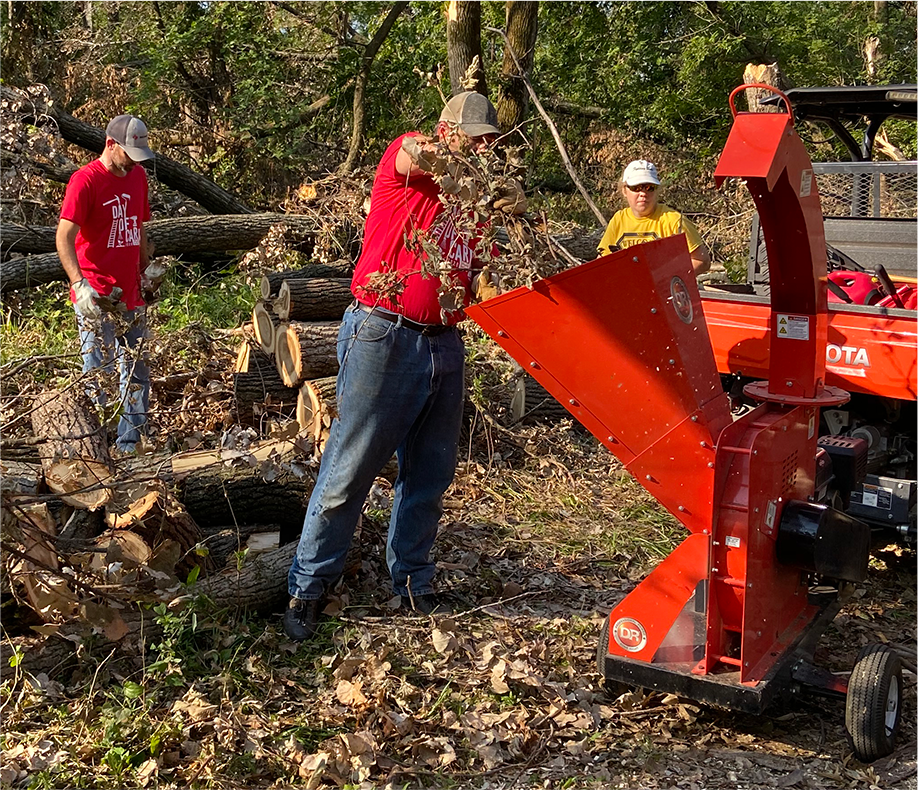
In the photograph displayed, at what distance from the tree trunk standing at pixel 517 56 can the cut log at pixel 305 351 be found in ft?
24.6

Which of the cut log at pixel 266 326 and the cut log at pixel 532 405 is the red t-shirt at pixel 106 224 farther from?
the cut log at pixel 532 405

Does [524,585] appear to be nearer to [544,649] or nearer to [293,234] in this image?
[544,649]

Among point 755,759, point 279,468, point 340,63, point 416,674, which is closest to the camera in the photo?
point 755,759

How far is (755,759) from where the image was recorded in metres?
3.73

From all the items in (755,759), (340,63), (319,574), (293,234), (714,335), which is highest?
(340,63)

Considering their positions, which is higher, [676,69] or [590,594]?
[676,69]

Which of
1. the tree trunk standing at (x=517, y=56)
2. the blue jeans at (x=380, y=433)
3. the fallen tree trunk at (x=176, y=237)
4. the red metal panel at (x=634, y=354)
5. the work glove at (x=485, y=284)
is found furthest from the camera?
the tree trunk standing at (x=517, y=56)

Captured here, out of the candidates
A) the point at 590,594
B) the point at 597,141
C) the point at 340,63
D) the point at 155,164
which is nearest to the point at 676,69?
the point at 597,141

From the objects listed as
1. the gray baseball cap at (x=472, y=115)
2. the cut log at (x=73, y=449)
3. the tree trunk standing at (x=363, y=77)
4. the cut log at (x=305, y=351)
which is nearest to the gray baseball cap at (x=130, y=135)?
the cut log at (x=305, y=351)

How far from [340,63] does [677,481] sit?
13.0 m

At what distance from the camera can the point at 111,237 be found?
20.7 feet

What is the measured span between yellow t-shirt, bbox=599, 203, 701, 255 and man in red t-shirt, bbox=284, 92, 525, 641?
7.71 feet

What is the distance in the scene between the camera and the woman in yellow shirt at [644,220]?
627 cm

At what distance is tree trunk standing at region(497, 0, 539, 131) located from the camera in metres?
13.1
